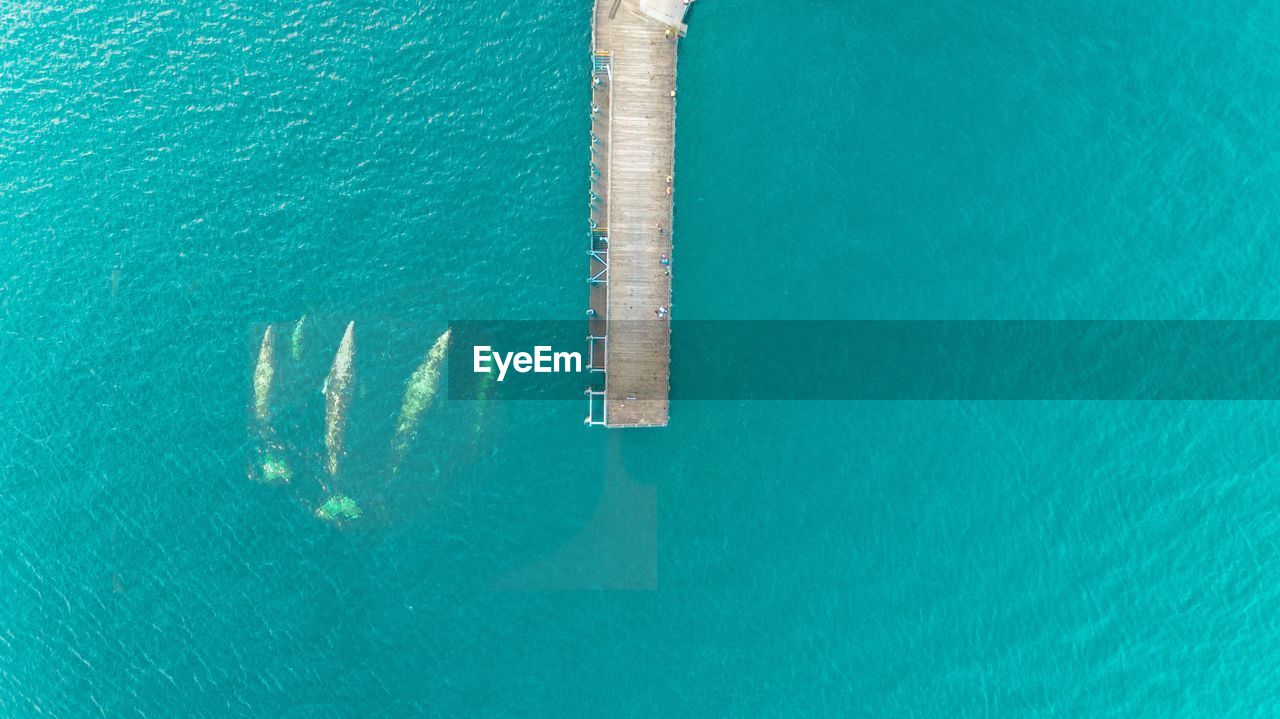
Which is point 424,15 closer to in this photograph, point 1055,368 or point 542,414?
point 542,414

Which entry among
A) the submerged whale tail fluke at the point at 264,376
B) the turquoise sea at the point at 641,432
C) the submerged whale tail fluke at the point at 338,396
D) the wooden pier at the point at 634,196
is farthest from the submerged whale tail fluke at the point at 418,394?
the wooden pier at the point at 634,196

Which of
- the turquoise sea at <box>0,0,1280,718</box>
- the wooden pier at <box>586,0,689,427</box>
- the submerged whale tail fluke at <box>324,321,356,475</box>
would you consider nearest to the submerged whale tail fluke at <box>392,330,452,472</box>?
the turquoise sea at <box>0,0,1280,718</box>

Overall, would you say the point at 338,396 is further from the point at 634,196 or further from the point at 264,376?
the point at 634,196

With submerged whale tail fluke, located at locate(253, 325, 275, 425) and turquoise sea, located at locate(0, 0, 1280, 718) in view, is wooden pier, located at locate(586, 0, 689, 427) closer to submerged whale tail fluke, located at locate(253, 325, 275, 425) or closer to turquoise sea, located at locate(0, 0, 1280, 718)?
turquoise sea, located at locate(0, 0, 1280, 718)

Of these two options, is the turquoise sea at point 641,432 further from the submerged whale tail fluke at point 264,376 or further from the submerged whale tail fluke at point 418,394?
the submerged whale tail fluke at point 418,394

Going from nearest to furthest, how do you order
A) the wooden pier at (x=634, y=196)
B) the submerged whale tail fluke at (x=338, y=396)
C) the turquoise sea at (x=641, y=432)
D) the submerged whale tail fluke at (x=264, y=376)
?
the turquoise sea at (x=641, y=432) < the wooden pier at (x=634, y=196) < the submerged whale tail fluke at (x=338, y=396) < the submerged whale tail fluke at (x=264, y=376)

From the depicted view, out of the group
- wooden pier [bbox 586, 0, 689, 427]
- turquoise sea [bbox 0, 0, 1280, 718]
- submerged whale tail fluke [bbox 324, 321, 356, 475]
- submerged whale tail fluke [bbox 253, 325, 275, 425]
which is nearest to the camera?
turquoise sea [bbox 0, 0, 1280, 718]
